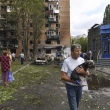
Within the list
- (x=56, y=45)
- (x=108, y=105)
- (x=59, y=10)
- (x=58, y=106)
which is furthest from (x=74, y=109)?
(x=59, y=10)

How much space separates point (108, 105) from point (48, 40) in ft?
140

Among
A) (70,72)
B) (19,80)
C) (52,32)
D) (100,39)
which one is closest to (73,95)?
(70,72)

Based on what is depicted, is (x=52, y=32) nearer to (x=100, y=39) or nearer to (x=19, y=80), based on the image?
(x=100, y=39)

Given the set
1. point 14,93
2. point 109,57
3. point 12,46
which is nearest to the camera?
point 14,93

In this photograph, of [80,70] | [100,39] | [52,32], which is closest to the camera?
[80,70]

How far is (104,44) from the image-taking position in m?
19.4

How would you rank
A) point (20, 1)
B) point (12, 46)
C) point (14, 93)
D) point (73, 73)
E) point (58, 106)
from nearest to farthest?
point (73, 73), point (58, 106), point (14, 93), point (20, 1), point (12, 46)

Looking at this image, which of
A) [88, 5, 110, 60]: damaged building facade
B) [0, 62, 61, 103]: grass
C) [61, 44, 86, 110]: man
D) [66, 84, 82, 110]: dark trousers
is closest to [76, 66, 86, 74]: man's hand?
[61, 44, 86, 110]: man

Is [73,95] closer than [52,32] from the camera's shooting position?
Yes

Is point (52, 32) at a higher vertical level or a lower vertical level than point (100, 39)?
higher

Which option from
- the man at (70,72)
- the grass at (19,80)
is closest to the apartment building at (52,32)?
the grass at (19,80)

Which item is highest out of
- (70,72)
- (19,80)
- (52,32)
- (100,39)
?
(52,32)

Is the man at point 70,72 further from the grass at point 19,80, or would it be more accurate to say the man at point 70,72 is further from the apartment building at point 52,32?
the apartment building at point 52,32

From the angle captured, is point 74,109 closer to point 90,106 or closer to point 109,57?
point 90,106
